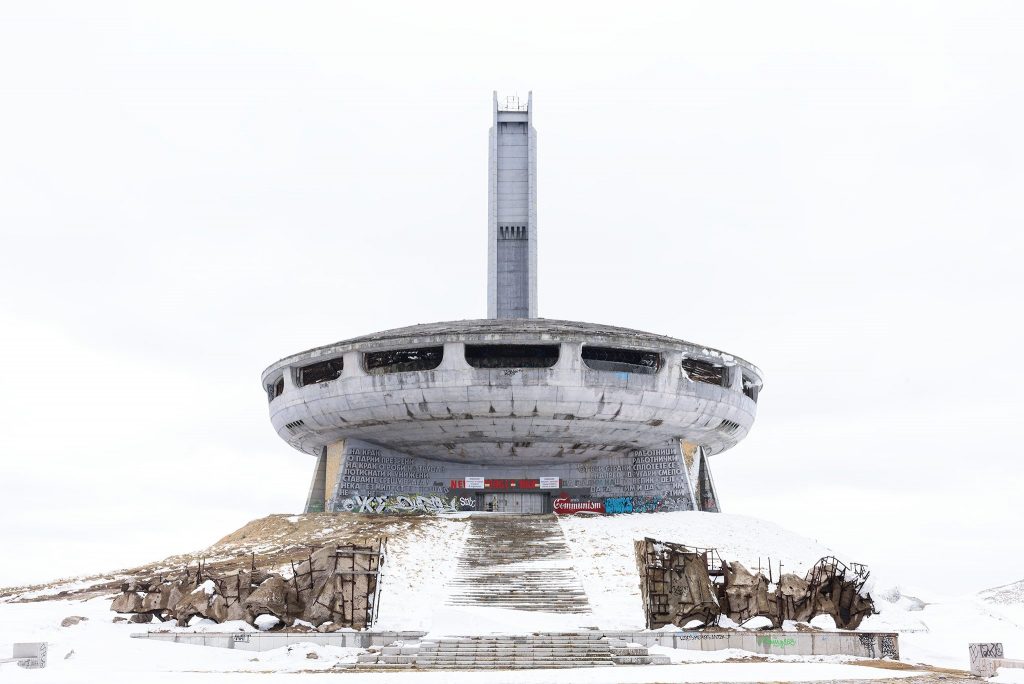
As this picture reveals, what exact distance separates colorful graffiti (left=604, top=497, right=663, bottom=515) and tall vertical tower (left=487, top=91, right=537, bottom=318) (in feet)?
78.6

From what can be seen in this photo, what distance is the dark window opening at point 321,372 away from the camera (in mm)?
54656

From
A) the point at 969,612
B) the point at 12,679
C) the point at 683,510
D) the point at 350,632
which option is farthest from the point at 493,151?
the point at 12,679

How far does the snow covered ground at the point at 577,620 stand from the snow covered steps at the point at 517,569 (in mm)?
628

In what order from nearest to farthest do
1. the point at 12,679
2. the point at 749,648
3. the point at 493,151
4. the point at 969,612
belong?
the point at 12,679 < the point at 749,648 < the point at 969,612 < the point at 493,151

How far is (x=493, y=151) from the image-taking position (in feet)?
261

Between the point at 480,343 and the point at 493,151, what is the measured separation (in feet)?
111

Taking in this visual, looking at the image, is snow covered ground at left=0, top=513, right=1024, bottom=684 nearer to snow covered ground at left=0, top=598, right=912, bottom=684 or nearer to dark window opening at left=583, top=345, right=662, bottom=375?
snow covered ground at left=0, top=598, right=912, bottom=684

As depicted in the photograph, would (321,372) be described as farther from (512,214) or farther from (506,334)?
(512,214)

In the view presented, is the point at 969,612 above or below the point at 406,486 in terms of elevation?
below

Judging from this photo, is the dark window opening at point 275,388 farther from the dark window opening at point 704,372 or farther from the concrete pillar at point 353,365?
the dark window opening at point 704,372

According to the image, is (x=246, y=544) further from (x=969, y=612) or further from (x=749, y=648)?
(x=969, y=612)

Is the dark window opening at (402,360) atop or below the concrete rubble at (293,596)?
atop

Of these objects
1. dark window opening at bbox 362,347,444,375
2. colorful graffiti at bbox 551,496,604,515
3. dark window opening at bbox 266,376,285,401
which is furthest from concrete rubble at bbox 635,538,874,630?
dark window opening at bbox 266,376,285,401

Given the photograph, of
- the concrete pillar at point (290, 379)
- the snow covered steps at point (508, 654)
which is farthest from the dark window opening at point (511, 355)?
the snow covered steps at point (508, 654)
